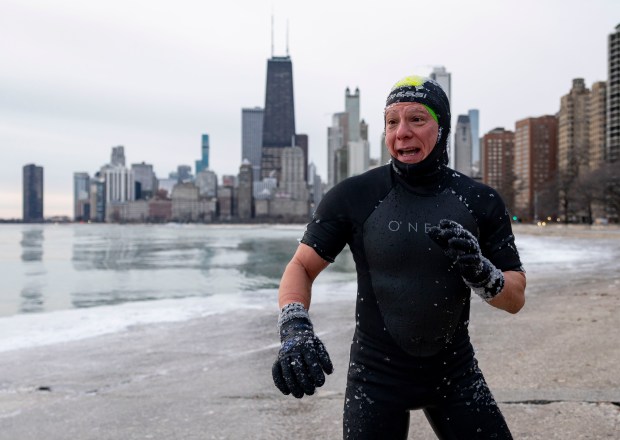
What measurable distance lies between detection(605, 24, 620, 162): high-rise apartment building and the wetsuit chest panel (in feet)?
442

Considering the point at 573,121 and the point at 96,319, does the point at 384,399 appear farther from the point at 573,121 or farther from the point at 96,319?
the point at 573,121

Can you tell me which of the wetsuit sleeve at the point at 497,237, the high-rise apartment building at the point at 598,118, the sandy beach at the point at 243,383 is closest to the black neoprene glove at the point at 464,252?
the wetsuit sleeve at the point at 497,237

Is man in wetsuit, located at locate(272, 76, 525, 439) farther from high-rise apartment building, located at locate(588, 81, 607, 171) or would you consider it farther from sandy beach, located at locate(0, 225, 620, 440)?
high-rise apartment building, located at locate(588, 81, 607, 171)

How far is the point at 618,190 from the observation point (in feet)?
218

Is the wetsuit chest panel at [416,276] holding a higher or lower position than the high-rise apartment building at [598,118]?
lower

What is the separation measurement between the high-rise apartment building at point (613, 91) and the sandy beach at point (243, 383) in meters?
129

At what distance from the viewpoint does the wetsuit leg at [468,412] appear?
82.8 inches

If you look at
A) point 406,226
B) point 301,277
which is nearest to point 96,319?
point 301,277

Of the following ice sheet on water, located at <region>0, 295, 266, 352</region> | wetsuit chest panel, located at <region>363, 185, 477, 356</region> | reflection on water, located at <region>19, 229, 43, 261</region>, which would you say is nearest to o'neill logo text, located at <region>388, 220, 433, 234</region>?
wetsuit chest panel, located at <region>363, 185, 477, 356</region>

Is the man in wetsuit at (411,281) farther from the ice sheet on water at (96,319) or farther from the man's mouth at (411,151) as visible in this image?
the ice sheet on water at (96,319)

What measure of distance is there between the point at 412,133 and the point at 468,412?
1.07 meters

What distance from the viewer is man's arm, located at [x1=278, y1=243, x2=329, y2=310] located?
2.14 metres

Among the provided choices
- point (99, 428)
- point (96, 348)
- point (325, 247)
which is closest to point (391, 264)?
point (325, 247)

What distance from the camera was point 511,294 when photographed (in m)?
2.07
